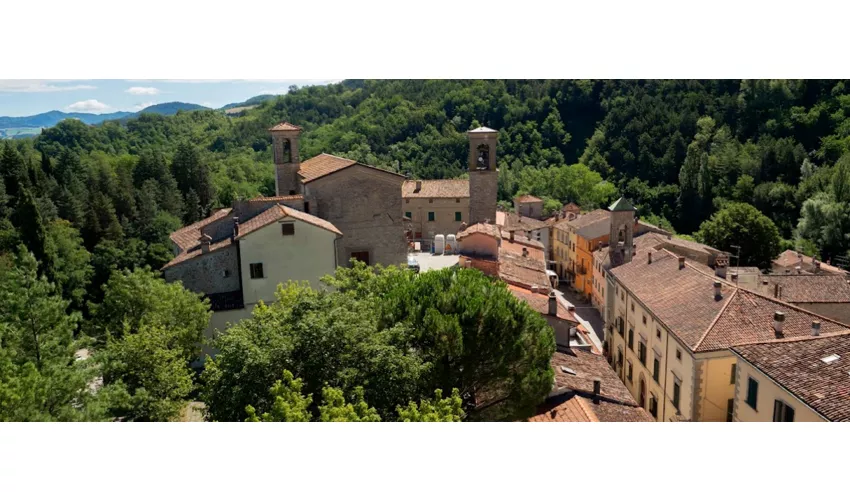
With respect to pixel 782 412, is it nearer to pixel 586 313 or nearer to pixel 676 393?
pixel 676 393

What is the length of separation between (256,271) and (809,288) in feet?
65.4

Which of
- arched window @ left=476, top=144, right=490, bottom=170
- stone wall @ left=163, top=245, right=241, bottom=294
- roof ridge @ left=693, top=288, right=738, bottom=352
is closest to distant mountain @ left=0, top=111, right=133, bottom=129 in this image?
stone wall @ left=163, top=245, right=241, bottom=294

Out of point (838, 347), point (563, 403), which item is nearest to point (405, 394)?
point (563, 403)

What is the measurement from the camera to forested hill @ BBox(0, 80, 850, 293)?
42281 millimetres

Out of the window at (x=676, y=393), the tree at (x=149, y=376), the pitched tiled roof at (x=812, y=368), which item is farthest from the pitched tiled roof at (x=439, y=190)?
the pitched tiled roof at (x=812, y=368)

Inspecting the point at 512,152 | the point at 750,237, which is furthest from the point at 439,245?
the point at 512,152

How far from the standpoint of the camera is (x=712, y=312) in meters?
18.0

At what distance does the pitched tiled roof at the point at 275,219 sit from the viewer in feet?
66.7

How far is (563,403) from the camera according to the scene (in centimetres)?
1516

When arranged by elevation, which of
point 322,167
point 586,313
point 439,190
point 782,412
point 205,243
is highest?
point 322,167

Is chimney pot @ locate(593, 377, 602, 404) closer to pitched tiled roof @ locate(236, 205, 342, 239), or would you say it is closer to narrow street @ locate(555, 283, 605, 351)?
pitched tiled roof @ locate(236, 205, 342, 239)

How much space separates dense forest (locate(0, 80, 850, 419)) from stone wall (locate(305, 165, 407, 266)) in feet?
20.8

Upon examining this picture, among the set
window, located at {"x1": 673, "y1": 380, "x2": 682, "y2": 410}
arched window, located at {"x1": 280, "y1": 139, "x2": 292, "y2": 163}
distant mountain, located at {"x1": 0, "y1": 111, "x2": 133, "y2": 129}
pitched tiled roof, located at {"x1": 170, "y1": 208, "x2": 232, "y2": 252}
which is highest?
distant mountain, located at {"x1": 0, "y1": 111, "x2": 133, "y2": 129}

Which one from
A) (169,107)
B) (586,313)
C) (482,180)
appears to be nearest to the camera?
(169,107)
